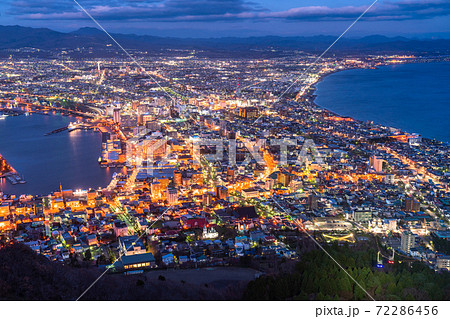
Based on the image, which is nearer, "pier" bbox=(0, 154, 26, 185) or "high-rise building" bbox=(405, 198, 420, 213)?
"high-rise building" bbox=(405, 198, 420, 213)

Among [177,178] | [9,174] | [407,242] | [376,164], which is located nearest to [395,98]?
[376,164]

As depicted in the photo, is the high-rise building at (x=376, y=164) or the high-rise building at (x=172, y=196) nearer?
the high-rise building at (x=172, y=196)

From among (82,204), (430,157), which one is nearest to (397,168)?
(430,157)

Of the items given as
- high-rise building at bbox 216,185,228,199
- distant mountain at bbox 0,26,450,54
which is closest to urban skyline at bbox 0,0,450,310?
high-rise building at bbox 216,185,228,199

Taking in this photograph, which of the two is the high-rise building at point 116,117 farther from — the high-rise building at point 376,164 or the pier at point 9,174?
the high-rise building at point 376,164

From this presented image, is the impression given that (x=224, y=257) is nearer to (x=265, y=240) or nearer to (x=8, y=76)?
(x=265, y=240)

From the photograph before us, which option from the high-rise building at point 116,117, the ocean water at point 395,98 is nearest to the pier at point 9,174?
the high-rise building at point 116,117

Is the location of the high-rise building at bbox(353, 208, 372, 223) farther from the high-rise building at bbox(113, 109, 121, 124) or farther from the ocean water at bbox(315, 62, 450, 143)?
the high-rise building at bbox(113, 109, 121, 124)

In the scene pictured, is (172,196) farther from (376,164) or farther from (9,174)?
(376,164)
